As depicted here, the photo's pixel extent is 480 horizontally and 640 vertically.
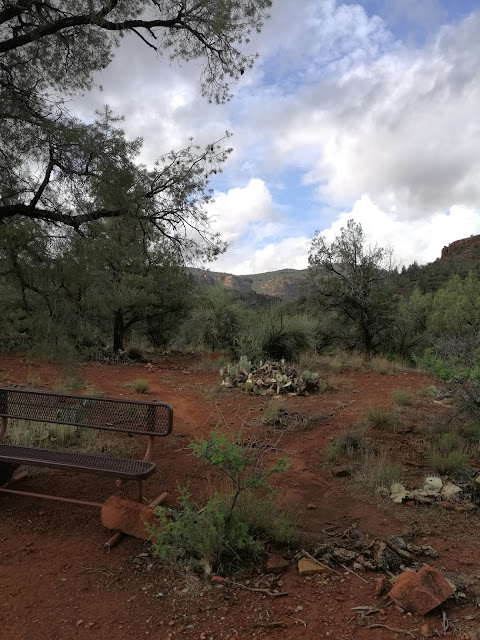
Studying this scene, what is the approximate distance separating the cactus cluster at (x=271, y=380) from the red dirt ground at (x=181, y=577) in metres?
3.95

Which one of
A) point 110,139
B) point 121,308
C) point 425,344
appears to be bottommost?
point 425,344

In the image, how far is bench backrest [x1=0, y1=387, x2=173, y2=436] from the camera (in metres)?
4.46

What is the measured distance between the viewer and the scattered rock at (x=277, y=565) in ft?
10.6

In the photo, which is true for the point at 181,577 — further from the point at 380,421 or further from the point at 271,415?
the point at 380,421

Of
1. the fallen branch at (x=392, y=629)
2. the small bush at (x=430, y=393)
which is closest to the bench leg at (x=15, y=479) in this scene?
the fallen branch at (x=392, y=629)

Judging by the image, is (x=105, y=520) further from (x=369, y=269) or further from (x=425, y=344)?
(x=425, y=344)

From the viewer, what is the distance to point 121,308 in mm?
15844

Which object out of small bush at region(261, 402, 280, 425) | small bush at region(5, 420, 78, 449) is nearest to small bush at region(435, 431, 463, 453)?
small bush at region(261, 402, 280, 425)

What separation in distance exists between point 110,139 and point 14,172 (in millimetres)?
1224

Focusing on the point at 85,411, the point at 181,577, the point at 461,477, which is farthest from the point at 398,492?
the point at 85,411

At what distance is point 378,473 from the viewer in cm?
495

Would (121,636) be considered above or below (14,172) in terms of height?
below

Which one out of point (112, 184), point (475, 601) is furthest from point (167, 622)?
point (112, 184)

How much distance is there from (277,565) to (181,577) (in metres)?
0.64
